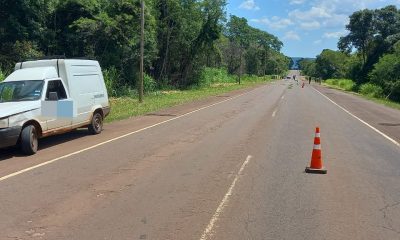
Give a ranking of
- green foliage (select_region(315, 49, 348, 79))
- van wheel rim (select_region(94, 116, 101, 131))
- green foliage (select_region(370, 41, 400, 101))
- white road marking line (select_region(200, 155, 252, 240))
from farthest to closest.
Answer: green foliage (select_region(315, 49, 348, 79)), green foliage (select_region(370, 41, 400, 101)), van wheel rim (select_region(94, 116, 101, 131)), white road marking line (select_region(200, 155, 252, 240))

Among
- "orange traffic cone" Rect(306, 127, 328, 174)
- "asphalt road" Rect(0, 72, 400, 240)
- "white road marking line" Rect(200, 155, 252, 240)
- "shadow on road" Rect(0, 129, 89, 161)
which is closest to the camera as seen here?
"white road marking line" Rect(200, 155, 252, 240)

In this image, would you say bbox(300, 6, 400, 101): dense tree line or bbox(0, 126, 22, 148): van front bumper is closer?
bbox(0, 126, 22, 148): van front bumper

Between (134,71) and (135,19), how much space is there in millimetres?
3839

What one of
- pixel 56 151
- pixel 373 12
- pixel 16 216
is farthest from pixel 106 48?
pixel 373 12

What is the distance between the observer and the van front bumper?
1040 centimetres

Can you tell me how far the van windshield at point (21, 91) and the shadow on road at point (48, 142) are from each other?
1.27m

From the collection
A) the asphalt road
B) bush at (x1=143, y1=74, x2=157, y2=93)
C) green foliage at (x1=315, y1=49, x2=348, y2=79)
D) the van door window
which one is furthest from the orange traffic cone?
green foliage at (x1=315, y1=49, x2=348, y2=79)

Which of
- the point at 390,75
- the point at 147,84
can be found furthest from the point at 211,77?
the point at 147,84

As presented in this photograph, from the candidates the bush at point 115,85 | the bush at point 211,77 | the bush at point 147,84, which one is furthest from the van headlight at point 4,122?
the bush at point 211,77

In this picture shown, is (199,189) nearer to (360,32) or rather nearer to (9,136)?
(9,136)

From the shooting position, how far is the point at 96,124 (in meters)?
15.0

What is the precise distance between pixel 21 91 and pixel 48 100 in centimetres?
81

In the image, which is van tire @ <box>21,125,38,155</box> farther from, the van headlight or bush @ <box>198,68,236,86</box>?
bush @ <box>198,68,236,86</box>

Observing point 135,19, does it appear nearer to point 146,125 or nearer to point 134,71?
point 134,71
